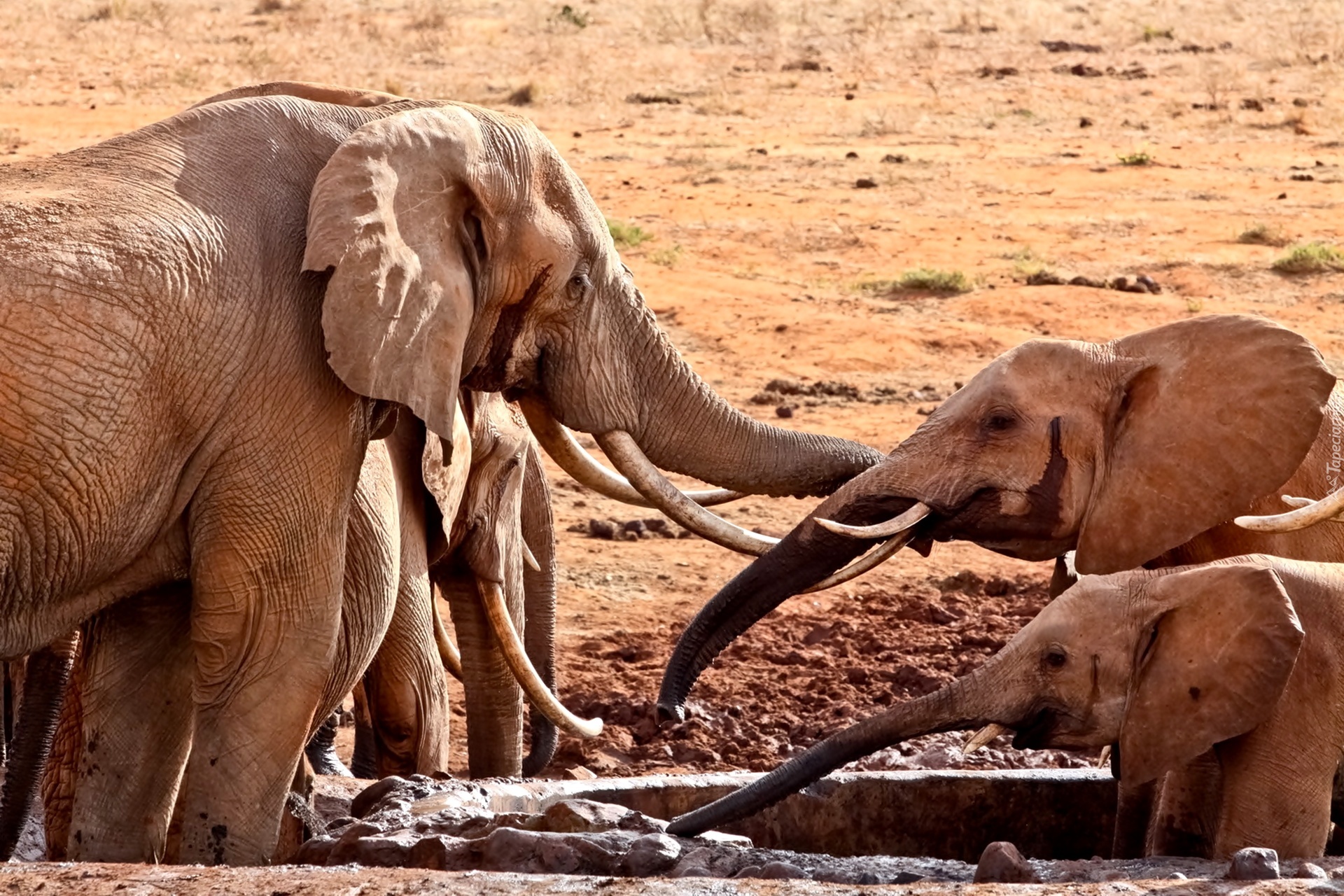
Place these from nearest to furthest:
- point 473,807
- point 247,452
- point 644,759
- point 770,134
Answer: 1. point 247,452
2. point 473,807
3. point 644,759
4. point 770,134

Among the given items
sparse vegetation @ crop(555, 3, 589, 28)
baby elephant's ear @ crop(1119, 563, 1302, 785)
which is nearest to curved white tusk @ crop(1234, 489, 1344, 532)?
baby elephant's ear @ crop(1119, 563, 1302, 785)

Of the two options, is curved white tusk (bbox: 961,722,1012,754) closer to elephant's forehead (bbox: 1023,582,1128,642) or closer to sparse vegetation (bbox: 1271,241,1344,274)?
elephant's forehead (bbox: 1023,582,1128,642)

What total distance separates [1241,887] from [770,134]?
573 inches

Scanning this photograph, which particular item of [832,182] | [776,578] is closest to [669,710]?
[776,578]

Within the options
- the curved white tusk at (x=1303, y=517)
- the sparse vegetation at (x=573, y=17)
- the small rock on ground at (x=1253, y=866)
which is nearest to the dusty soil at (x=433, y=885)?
the small rock on ground at (x=1253, y=866)

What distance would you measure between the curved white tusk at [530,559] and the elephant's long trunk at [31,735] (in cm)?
154

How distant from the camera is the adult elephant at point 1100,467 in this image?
16.7 ft

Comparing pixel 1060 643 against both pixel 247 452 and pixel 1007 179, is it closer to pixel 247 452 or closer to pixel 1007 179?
pixel 247 452

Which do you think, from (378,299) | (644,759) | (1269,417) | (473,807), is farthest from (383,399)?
(644,759)

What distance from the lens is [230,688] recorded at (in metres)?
4.34

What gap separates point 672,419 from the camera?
16.4 feet

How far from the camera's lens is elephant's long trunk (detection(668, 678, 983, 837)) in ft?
15.6

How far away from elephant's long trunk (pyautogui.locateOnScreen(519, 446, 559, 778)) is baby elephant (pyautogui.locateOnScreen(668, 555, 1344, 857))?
1.91m

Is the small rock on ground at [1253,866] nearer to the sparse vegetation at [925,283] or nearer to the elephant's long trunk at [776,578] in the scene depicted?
the elephant's long trunk at [776,578]
